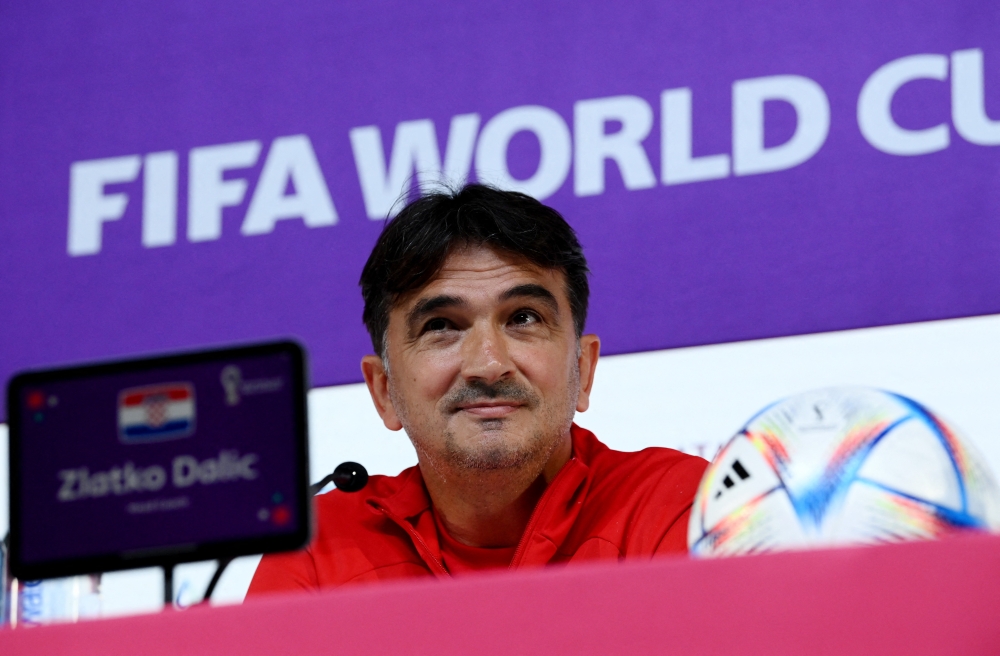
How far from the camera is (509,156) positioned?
6.86ft

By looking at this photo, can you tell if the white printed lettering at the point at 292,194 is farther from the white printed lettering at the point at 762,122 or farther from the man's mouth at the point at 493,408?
the man's mouth at the point at 493,408

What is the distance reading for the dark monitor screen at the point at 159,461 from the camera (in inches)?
28.8

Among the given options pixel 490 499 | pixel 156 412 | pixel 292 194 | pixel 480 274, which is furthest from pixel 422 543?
pixel 292 194

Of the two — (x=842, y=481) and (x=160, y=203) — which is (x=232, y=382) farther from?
(x=160, y=203)

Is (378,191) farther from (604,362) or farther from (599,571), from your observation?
(599,571)

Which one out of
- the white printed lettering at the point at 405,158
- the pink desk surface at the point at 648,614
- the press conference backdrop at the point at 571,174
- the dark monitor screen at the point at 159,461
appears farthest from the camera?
the white printed lettering at the point at 405,158

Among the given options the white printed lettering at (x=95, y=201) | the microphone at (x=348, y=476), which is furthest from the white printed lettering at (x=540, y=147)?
the microphone at (x=348, y=476)

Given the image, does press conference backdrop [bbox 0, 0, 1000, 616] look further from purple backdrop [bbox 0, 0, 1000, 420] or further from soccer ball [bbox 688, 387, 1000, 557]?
soccer ball [bbox 688, 387, 1000, 557]

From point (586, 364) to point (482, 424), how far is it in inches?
10.1

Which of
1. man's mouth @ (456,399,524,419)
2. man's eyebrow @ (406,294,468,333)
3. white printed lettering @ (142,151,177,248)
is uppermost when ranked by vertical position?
white printed lettering @ (142,151,177,248)

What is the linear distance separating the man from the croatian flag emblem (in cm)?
65

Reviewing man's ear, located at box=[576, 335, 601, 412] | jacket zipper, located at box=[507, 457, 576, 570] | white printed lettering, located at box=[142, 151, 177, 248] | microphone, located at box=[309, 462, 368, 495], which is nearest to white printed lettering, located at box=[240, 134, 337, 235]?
white printed lettering, located at box=[142, 151, 177, 248]

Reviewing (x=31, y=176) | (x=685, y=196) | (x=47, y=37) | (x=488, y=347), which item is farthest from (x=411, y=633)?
(x=47, y=37)

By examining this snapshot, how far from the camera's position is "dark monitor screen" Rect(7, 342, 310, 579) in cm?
73
